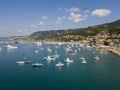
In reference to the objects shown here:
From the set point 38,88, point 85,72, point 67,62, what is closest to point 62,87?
point 38,88

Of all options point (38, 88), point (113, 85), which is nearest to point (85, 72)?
point (113, 85)

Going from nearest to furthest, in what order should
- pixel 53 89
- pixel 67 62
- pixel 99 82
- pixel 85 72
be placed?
pixel 53 89 < pixel 99 82 < pixel 85 72 < pixel 67 62

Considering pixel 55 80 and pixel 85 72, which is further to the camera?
pixel 85 72

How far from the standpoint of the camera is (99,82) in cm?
3941

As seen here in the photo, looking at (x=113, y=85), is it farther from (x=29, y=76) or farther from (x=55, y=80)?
(x=29, y=76)

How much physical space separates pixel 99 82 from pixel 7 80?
17579 millimetres

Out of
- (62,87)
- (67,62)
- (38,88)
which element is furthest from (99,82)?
(67,62)

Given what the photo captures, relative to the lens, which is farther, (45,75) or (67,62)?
(67,62)

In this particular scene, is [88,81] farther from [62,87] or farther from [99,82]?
[62,87]

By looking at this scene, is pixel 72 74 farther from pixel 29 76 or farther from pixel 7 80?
pixel 7 80

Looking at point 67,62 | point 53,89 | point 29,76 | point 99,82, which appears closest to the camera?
point 53,89

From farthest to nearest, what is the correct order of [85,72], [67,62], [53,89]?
[67,62], [85,72], [53,89]

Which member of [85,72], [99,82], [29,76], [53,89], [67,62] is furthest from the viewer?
[67,62]

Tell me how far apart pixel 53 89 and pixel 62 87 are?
1905 mm
